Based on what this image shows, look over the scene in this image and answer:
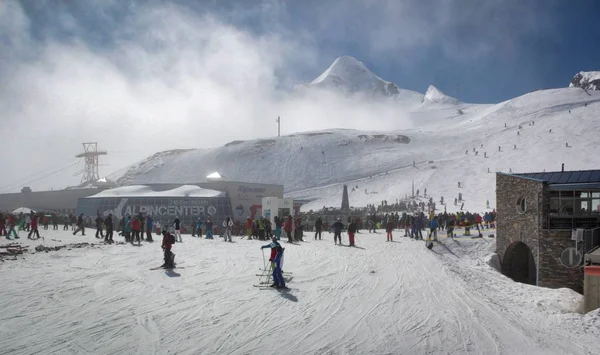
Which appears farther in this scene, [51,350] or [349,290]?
[349,290]

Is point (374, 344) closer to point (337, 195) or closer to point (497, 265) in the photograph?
point (497, 265)

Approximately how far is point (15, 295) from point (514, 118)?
12784 centimetres

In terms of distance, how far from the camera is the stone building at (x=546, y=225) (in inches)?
648

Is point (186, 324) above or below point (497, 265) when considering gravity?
above

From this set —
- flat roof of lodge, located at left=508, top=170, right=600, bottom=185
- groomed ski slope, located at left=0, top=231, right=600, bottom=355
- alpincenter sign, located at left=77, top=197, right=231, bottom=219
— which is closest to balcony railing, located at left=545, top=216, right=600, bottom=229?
flat roof of lodge, located at left=508, top=170, right=600, bottom=185

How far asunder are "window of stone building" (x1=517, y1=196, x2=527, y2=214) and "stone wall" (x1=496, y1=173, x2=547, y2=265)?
0.45 feet

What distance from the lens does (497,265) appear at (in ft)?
69.3

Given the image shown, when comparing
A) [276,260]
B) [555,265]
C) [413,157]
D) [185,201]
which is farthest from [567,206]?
[413,157]

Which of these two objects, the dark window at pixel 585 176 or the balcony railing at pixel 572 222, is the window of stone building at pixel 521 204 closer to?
the balcony railing at pixel 572 222

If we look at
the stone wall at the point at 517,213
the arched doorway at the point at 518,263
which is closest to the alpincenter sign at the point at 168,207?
the stone wall at the point at 517,213

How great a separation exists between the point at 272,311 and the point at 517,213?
48.4ft

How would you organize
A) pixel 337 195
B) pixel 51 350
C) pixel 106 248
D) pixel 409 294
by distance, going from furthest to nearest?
pixel 337 195
pixel 106 248
pixel 409 294
pixel 51 350

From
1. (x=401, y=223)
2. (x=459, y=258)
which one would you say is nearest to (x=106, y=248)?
(x=459, y=258)

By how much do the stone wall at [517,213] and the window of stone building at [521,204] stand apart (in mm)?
137
